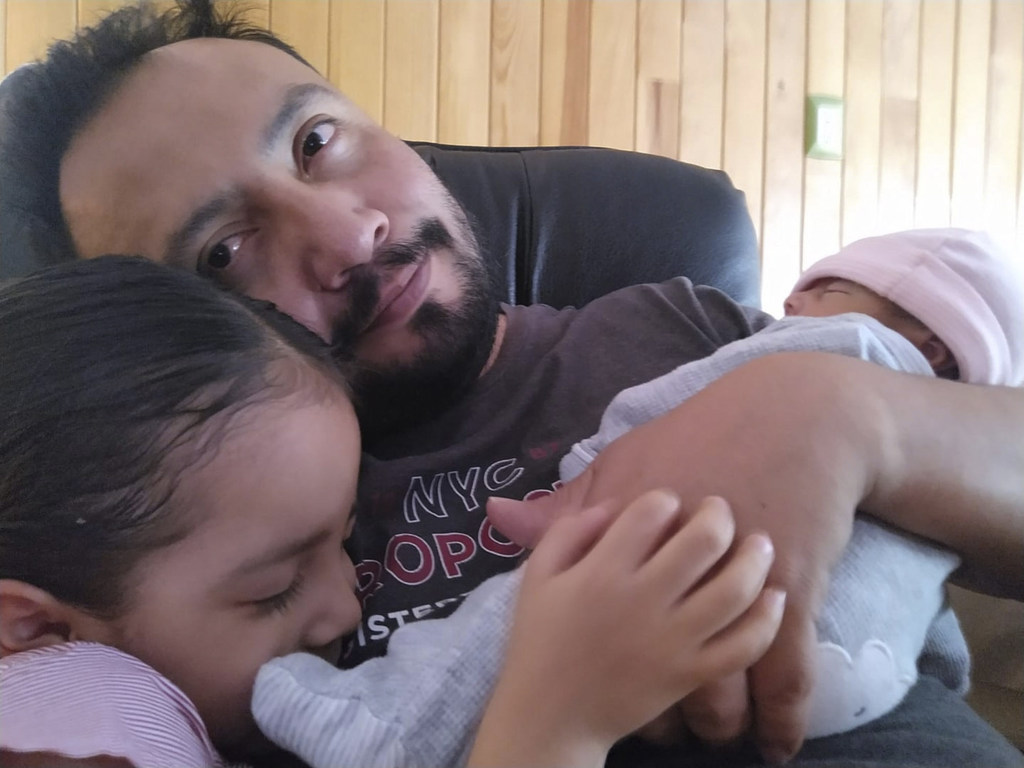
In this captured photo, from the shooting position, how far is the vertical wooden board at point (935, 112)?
6.88ft

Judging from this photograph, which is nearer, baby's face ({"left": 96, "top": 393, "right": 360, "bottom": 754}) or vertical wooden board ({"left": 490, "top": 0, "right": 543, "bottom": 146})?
baby's face ({"left": 96, "top": 393, "right": 360, "bottom": 754})

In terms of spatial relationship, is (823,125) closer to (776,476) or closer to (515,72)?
(515,72)

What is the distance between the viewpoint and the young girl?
39 centimetres

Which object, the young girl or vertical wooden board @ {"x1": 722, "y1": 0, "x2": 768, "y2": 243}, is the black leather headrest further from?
vertical wooden board @ {"x1": 722, "y1": 0, "x2": 768, "y2": 243}

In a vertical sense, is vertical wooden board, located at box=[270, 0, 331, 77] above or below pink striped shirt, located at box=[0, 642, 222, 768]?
above

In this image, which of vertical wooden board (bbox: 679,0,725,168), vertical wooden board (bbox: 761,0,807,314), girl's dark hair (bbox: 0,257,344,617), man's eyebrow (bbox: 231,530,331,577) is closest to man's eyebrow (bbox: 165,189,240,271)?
girl's dark hair (bbox: 0,257,344,617)

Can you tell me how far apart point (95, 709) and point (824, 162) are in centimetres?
217

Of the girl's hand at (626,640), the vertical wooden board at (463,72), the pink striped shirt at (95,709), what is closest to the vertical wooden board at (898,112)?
the vertical wooden board at (463,72)

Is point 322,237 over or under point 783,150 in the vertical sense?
under

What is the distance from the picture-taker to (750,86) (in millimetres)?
2004

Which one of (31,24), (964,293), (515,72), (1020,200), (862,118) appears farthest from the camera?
(1020,200)

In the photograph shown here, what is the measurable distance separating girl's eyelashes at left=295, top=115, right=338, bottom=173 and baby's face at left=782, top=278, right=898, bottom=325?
0.58 m

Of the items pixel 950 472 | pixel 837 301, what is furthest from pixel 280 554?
pixel 837 301

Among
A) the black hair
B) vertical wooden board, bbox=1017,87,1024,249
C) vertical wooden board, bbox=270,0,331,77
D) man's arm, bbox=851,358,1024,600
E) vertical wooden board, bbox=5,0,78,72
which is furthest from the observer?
vertical wooden board, bbox=1017,87,1024,249
